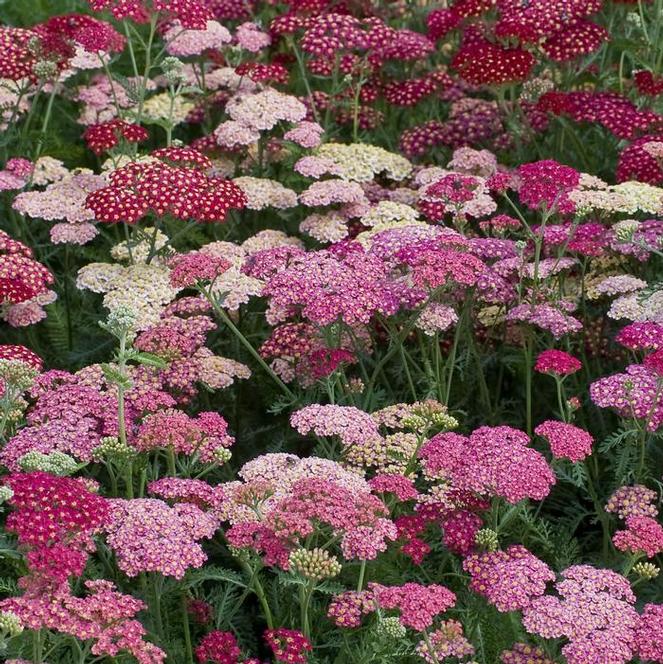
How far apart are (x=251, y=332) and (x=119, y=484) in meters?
1.32

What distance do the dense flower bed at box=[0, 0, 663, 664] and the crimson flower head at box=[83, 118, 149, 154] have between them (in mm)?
18

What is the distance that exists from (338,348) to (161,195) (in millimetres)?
1248

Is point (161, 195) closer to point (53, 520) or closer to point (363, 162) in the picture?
point (363, 162)

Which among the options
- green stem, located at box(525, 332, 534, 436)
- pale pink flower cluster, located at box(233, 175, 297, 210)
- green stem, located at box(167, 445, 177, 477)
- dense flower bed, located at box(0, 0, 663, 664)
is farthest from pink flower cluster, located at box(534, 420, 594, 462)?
pale pink flower cluster, located at box(233, 175, 297, 210)

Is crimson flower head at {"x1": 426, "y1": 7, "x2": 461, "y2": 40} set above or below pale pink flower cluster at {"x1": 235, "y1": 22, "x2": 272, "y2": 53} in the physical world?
above

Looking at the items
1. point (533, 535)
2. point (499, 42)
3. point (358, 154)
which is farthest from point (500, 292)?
point (499, 42)

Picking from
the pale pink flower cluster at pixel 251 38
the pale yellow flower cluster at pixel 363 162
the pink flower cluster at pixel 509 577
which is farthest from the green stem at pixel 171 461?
the pale pink flower cluster at pixel 251 38

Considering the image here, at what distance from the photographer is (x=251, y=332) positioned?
24.1 ft

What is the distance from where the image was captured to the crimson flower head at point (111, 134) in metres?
7.67

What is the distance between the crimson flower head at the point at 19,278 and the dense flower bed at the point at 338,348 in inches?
0.6

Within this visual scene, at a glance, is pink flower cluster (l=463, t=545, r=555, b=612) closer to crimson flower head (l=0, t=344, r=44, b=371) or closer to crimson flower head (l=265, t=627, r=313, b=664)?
crimson flower head (l=265, t=627, r=313, b=664)

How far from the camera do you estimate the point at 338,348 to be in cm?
627

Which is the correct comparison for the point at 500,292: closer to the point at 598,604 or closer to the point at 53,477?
the point at 598,604

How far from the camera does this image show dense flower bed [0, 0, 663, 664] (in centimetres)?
484
